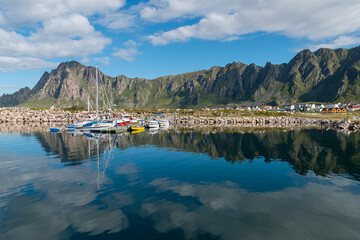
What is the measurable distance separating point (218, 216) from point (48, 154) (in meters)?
38.0

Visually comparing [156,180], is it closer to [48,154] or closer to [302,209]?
[302,209]

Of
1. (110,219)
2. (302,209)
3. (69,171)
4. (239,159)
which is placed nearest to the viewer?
(110,219)

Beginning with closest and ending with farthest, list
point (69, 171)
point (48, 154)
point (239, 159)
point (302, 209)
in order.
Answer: point (302, 209)
point (69, 171)
point (239, 159)
point (48, 154)

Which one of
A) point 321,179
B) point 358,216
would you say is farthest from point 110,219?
point 321,179

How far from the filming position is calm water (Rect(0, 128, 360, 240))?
47.3 ft

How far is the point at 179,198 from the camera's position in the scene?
775 inches

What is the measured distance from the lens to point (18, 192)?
21.5m

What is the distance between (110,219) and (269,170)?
23.1 meters

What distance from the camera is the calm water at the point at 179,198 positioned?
14422 mm

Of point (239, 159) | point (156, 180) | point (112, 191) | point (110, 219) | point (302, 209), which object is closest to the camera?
point (110, 219)

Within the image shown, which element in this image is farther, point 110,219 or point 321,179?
point 321,179

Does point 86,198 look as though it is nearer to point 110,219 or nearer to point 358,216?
point 110,219

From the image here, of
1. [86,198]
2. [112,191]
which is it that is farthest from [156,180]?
[86,198]

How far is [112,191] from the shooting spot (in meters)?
21.4
